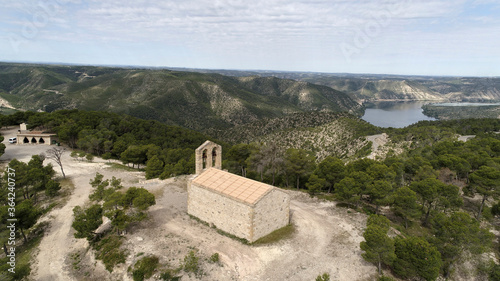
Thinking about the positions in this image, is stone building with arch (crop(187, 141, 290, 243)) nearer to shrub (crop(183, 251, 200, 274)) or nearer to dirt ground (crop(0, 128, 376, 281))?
dirt ground (crop(0, 128, 376, 281))

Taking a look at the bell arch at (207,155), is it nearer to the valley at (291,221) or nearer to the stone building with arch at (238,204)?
the stone building with arch at (238,204)

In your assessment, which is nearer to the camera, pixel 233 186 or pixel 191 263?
pixel 191 263

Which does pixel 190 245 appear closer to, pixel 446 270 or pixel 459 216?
pixel 446 270

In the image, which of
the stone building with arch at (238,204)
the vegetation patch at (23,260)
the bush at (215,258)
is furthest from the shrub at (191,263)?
the vegetation patch at (23,260)

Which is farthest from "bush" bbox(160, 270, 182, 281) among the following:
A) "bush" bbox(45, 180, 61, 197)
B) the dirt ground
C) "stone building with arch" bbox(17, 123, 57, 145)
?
"stone building with arch" bbox(17, 123, 57, 145)

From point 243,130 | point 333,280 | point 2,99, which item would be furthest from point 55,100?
point 333,280

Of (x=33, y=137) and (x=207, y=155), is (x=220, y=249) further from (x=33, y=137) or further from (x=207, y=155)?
(x=33, y=137)

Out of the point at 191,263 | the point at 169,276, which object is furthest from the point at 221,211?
the point at 169,276
